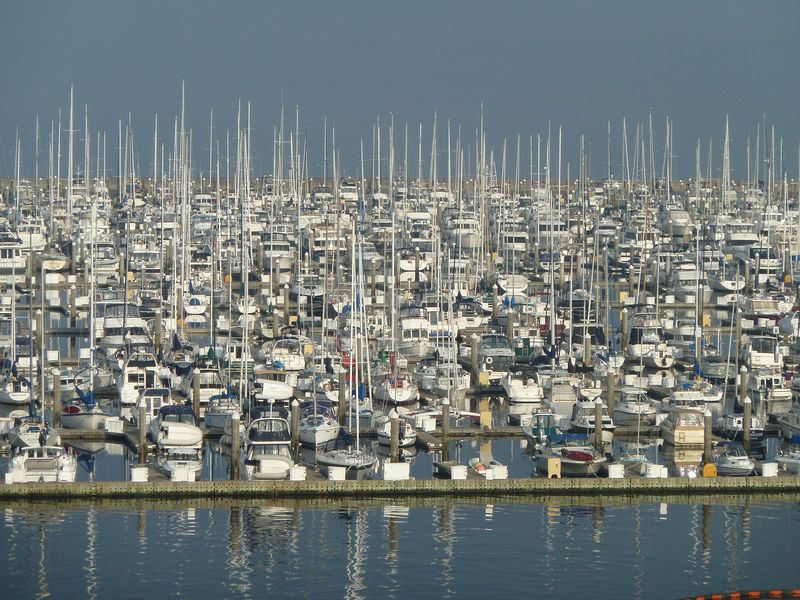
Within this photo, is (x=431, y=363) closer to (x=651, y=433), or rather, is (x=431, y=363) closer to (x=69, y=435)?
(x=651, y=433)

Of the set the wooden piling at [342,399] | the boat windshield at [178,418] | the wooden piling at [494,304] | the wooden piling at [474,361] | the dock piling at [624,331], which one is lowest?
the boat windshield at [178,418]

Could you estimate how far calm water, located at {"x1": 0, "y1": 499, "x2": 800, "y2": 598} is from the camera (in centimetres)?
3181

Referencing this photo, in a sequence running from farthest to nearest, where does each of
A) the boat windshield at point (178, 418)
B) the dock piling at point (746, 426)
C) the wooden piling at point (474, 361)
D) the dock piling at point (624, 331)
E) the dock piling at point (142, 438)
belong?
the dock piling at point (624, 331) → the wooden piling at point (474, 361) → the dock piling at point (746, 426) → the boat windshield at point (178, 418) → the dock piling at point (142, 438)

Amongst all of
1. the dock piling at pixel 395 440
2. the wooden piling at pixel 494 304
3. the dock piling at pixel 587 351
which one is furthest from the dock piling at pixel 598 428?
the wooden piling at pixel 494 304

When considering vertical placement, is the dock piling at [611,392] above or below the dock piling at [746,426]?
above

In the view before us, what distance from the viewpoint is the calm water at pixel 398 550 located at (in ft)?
104

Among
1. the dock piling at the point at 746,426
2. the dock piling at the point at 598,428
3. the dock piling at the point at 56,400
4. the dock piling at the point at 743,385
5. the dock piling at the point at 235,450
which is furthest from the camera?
the dock piling at the point at 743,385

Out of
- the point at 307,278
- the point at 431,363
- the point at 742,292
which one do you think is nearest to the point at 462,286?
the point at 307,278

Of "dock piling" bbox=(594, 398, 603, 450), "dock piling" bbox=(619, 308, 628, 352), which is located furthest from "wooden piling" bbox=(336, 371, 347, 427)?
"dock piling" bbox=(619, 308, 628, 352)

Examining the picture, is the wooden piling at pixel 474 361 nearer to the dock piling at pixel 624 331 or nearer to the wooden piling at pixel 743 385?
the dock piling at pixel 624 331

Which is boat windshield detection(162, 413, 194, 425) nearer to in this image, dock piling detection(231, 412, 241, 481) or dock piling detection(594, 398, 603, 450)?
dock piling detection(231, 412, 241, 481)

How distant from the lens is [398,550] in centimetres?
3425

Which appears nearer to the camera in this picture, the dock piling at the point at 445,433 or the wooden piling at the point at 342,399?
the dock piling at the point at 445,433

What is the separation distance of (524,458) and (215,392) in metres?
8.48
